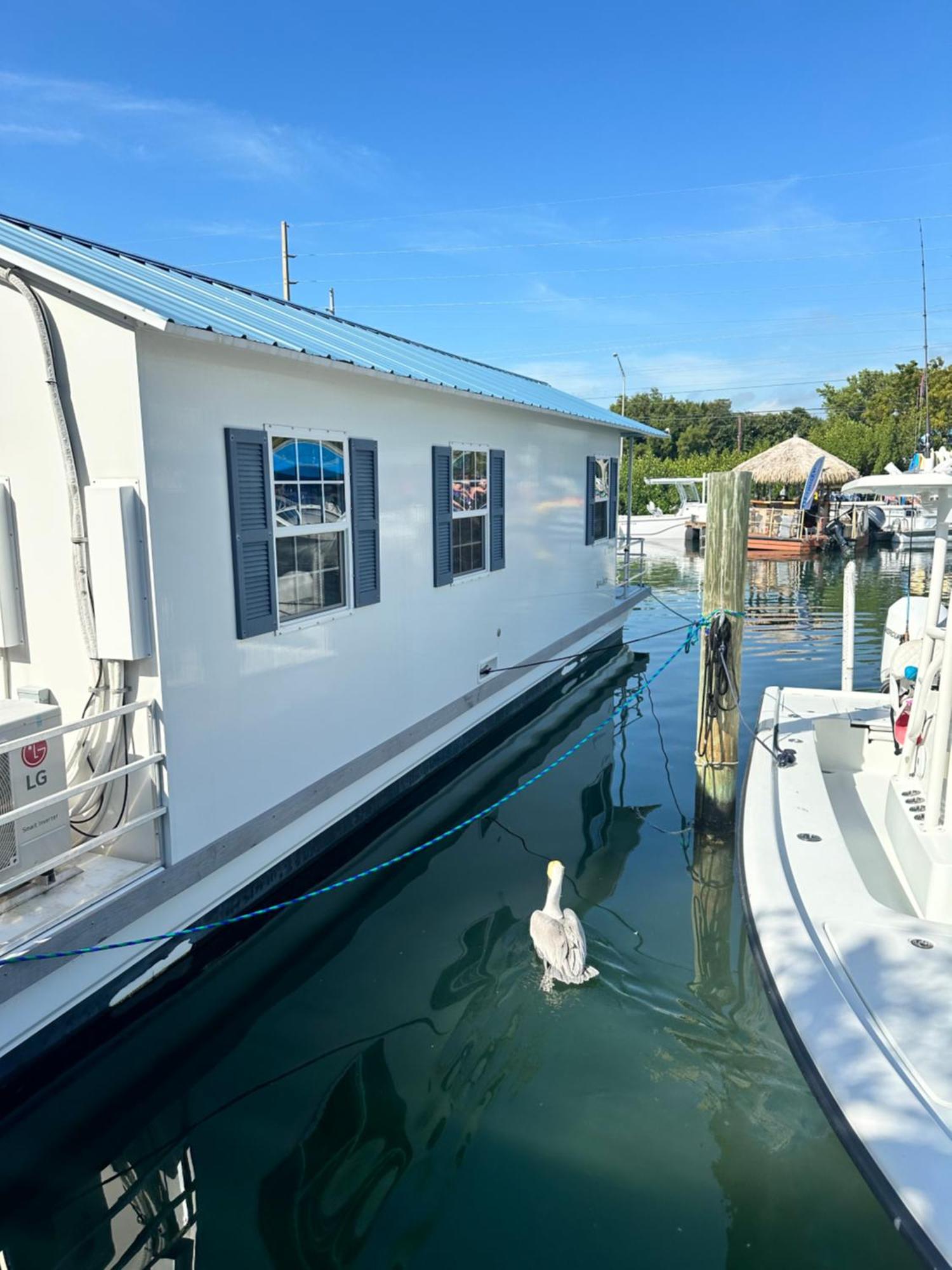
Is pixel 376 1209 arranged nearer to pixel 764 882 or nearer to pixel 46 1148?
pixel 46 1148

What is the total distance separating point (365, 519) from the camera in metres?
5.67

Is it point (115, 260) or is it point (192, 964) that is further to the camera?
point (115, 260)

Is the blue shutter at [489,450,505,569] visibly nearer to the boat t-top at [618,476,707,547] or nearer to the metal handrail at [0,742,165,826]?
the metal handrail at [0,742,165,826]

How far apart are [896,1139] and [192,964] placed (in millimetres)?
3401

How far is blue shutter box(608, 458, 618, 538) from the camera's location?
11.6m

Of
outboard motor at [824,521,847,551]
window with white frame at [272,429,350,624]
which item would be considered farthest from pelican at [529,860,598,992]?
outboard motor at [824,521,847,551]

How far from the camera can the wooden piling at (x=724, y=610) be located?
19.2 ft

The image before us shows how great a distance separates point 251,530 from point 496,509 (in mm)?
3619

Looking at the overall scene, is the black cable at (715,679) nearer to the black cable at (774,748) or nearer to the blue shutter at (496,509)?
the black cable at (774,748)

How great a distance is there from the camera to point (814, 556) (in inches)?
971

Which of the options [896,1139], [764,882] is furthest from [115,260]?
[896,1139]

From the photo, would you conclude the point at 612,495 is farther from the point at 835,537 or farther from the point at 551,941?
the point at 835,537

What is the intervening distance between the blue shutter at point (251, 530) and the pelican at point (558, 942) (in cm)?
209

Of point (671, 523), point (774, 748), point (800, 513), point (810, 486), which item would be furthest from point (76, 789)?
point (671, 523)
